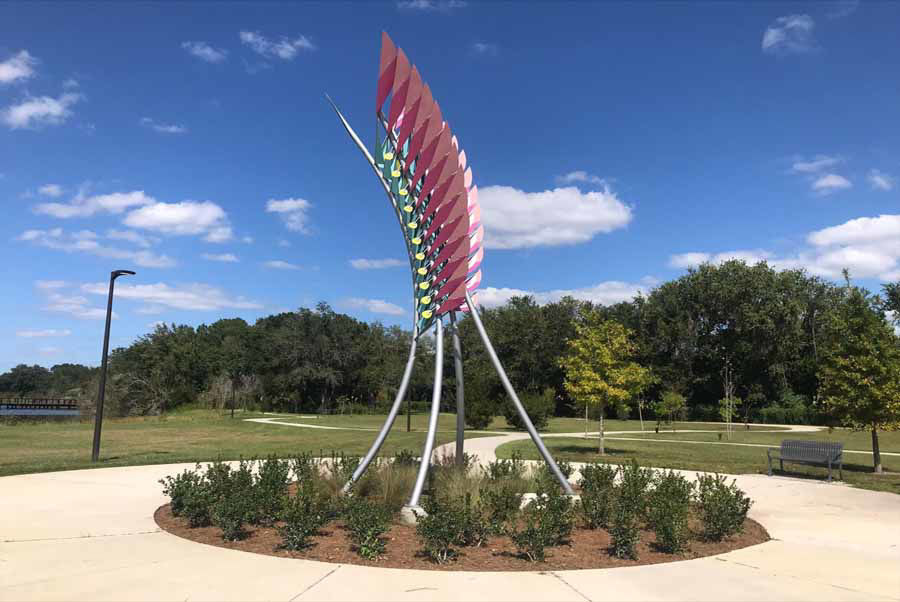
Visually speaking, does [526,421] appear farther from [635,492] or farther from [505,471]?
[635,492]

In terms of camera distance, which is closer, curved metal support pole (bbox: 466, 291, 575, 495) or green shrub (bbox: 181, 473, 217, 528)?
green shrub (bbox: 181, 473, 217, 528)

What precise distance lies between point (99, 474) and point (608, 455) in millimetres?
12889

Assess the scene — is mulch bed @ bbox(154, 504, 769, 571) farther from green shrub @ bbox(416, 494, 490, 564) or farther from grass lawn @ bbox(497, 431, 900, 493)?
grass lawn @ bbox(497, 431, 900, 493)

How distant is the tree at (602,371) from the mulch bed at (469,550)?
32.8ft

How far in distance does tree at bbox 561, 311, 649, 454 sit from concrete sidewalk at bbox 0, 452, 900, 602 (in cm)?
924

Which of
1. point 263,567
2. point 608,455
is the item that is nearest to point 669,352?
point 608,455

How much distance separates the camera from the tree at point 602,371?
17609 millimetres

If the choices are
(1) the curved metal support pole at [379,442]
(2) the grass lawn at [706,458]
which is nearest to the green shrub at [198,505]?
(1) the curved metal support pole at [379,442]

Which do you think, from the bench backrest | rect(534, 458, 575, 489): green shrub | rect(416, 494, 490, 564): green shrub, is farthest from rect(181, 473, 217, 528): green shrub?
the bench backrest

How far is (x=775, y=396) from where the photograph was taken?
50.7 metres

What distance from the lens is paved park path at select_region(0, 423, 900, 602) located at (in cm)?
502

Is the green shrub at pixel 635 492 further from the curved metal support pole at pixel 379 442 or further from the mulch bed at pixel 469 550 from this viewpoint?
the curved metal support pole at pixel 379 442

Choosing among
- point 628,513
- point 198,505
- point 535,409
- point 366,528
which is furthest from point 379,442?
point 535,409

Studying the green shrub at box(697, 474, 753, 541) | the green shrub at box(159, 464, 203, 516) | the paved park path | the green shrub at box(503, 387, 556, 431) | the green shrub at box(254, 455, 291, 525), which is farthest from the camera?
the green shrub at box(503, 387, 556, 431)
